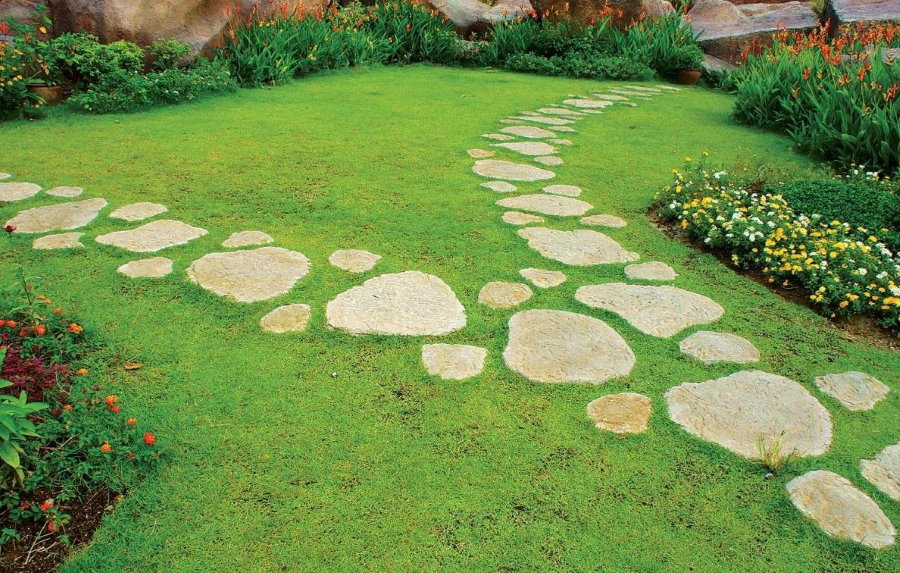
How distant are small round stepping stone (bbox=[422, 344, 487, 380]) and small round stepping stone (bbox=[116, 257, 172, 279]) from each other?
4.42 ft

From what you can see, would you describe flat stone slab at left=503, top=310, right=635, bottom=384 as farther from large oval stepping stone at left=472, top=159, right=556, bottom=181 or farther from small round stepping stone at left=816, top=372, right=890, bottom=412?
large oval stepping stone at left=472, top=159, right=556, bottom=181

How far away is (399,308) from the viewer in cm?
266

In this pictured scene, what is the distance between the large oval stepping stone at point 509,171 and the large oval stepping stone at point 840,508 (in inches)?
115

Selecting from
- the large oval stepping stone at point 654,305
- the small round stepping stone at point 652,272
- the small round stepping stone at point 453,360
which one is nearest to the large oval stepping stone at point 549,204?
the small round stepping stone at point 652,272

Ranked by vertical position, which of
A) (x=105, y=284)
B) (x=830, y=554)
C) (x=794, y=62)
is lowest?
(x=830, y=554)

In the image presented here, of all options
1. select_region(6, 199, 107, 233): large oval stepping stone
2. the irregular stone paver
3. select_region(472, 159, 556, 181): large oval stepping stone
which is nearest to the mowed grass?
the irregular stone paver

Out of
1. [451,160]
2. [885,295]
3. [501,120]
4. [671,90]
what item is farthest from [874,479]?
[671,90]

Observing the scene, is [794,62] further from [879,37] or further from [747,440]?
[747,440]

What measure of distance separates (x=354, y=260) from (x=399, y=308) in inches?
21.0

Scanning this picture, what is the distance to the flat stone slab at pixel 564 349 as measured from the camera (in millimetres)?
2301

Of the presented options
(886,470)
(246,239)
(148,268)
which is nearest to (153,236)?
(148,268)

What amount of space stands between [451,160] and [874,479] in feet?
11.5

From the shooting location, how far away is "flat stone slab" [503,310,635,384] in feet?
7.55

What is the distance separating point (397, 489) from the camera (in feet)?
5.93
